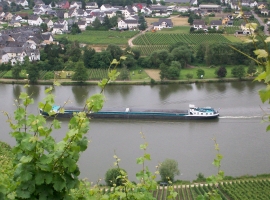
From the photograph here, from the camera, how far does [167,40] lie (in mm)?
13508

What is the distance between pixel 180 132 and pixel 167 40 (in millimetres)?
7336

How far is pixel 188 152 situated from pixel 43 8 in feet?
51.7

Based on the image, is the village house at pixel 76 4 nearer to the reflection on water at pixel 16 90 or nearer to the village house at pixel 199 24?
the village house at pixel 199 24

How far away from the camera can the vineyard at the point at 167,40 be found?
41.3 ft

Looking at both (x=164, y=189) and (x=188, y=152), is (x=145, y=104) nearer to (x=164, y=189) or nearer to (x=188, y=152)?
(x=188, y=152)

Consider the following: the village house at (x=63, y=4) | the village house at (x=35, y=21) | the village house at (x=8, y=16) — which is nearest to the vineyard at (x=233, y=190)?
the village house at (x=35, y=21)

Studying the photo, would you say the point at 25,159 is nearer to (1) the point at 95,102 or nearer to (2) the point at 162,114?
(1) the point at 95,102

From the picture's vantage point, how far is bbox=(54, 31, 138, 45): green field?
43.3 feet

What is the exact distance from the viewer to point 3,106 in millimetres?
7770

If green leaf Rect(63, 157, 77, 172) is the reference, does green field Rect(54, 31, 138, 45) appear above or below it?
below

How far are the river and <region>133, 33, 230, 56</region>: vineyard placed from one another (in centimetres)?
372

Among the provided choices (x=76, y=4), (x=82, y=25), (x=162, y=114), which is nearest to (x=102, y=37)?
(x=82, y=25)

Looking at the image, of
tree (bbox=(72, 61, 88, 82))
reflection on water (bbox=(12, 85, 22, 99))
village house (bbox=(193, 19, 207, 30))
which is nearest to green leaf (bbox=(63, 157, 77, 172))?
Result: reflection on water (bbox=(12, 85, 22, 99))

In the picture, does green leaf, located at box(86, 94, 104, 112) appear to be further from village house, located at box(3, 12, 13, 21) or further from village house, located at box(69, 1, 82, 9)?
village house, located at box(69, 1, 82, 9)
